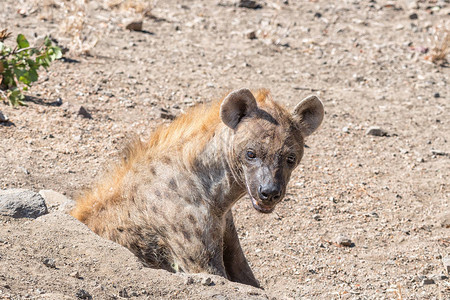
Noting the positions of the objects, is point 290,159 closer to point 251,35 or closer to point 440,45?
point 251,35

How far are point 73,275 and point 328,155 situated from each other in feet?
13.1

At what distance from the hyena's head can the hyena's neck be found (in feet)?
0.33

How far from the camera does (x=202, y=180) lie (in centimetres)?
432

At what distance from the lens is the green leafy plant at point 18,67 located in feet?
21.0

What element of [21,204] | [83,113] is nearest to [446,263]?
[21,204]

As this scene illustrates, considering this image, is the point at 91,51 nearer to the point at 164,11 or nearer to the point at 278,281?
the point at 164,11

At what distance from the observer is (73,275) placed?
3.48 meters

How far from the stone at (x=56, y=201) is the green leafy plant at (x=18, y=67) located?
1625mm

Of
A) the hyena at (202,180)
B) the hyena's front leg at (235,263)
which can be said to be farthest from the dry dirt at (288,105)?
the hyena at (202,180)

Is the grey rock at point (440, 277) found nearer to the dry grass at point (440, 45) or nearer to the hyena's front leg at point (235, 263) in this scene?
the hyena's front leg at point (235, 263)

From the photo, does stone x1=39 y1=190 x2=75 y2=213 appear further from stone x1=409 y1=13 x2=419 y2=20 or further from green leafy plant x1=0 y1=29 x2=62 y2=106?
stone x1=409 y1=13 x2=419 y2=20

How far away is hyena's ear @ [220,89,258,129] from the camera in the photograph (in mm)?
4078

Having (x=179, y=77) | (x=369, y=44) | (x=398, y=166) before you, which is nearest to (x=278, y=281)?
(x=398, y=166)

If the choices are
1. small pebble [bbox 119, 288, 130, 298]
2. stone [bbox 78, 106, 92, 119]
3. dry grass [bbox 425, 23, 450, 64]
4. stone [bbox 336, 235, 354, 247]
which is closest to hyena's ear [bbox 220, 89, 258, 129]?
small pebble [bbox 119, 288, 130, 298]
